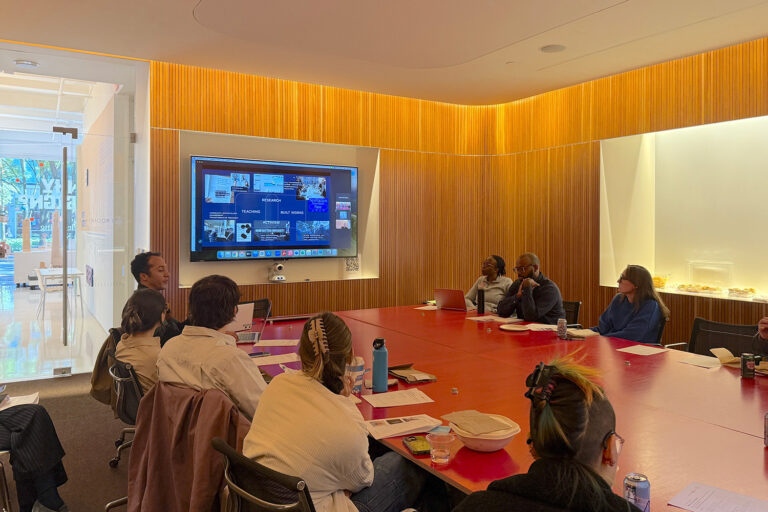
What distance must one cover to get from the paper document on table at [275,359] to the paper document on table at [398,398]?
Answer: 0.83m

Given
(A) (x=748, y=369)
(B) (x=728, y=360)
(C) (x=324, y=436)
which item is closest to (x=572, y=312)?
(B) (x=728, y=360)

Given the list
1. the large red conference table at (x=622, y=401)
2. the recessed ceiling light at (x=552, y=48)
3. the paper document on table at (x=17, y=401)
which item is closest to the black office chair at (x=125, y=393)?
the paper document on table at (x=17, y=401)

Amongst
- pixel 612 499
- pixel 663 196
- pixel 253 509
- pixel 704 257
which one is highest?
pixel 663 196

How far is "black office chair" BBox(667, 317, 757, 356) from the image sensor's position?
376cm

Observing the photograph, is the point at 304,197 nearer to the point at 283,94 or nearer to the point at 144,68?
the point at 283,94

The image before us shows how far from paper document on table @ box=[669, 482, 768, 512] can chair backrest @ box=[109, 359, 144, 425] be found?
103 inches

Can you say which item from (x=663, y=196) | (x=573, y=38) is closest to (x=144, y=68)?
(x=573, y=38)

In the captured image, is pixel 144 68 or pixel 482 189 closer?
pixel 144 68

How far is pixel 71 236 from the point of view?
593cm

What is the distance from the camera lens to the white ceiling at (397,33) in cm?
435

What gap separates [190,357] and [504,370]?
171 centimetres

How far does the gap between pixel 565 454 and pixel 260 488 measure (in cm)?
95

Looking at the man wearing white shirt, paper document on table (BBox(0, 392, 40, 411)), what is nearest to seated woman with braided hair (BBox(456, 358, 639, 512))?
the man wearing white shirt

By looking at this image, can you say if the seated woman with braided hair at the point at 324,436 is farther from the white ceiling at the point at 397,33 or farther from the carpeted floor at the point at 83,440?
the white ceiling at the point at 397,33
